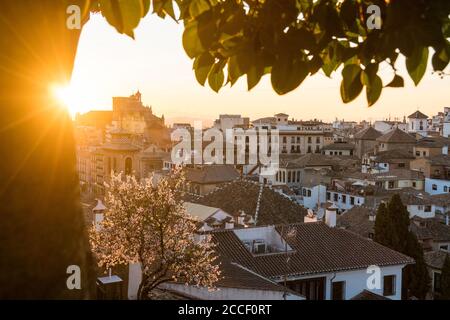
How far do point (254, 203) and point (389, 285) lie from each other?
11050 millimetres

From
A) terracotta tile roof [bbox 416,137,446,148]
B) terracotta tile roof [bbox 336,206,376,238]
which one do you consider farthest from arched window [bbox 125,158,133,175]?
terracotta tile roof [bbox 416,137,446,148]

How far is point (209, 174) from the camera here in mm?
40000

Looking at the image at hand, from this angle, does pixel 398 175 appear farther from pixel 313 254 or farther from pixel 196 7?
pixel 196 7

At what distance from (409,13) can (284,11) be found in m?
0.41

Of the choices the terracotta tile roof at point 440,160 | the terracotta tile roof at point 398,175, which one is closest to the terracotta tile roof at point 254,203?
the terracotta tile roof at point 398,175

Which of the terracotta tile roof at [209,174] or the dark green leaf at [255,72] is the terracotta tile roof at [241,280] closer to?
the dark green leaf at [255,72]

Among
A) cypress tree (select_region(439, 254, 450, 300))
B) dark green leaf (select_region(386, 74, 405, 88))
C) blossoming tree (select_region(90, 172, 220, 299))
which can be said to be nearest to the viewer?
dark green leaf (select_region(386, 74, 405, 88))

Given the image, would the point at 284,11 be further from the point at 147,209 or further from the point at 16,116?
the point at 147,209

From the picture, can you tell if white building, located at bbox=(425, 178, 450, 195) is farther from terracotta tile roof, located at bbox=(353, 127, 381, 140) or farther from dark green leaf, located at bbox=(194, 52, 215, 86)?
dark green leaf, located at bbox=(194, 52, 215, 86)

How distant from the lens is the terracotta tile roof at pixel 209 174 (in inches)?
1554

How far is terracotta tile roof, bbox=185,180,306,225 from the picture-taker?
84.3ft

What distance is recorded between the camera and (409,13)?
159 centimetres

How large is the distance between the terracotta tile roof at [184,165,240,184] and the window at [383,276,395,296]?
23.8 metres

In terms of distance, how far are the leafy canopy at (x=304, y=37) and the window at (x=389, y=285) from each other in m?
15.1
